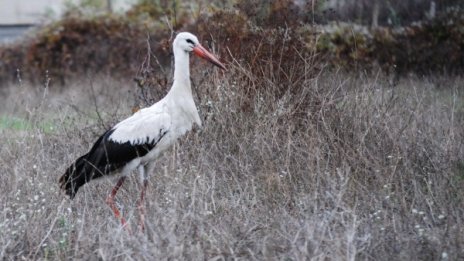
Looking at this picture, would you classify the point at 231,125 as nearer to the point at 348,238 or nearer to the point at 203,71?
the point at 203,71

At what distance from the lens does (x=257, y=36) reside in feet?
A: 31.3

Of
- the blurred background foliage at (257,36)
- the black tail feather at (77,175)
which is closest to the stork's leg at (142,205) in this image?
the black tail feather at (77,175)

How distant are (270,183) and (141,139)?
3.56 feet

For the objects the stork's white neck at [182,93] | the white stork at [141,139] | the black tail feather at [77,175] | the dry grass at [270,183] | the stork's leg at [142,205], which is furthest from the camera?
the stork's white neck at [182,93]

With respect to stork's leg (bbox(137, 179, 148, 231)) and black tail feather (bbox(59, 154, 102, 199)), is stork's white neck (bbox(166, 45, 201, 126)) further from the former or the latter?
black tail feather (bbox(59, 154, 102, 199))

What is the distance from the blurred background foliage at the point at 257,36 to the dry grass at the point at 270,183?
598mm

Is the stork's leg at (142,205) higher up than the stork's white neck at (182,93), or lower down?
lower down

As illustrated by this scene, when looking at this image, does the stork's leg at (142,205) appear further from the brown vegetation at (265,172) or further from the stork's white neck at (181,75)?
the stork's white neck at (181,75)

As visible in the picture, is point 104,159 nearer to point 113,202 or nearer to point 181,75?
point 113,202

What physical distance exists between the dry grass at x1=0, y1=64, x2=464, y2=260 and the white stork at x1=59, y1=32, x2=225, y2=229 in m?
0.19

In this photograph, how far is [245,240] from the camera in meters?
6.12

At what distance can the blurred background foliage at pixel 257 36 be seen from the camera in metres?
9.66

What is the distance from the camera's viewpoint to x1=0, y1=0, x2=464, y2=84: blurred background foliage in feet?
31.7

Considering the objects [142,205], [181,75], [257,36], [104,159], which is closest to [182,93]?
[181,75]
